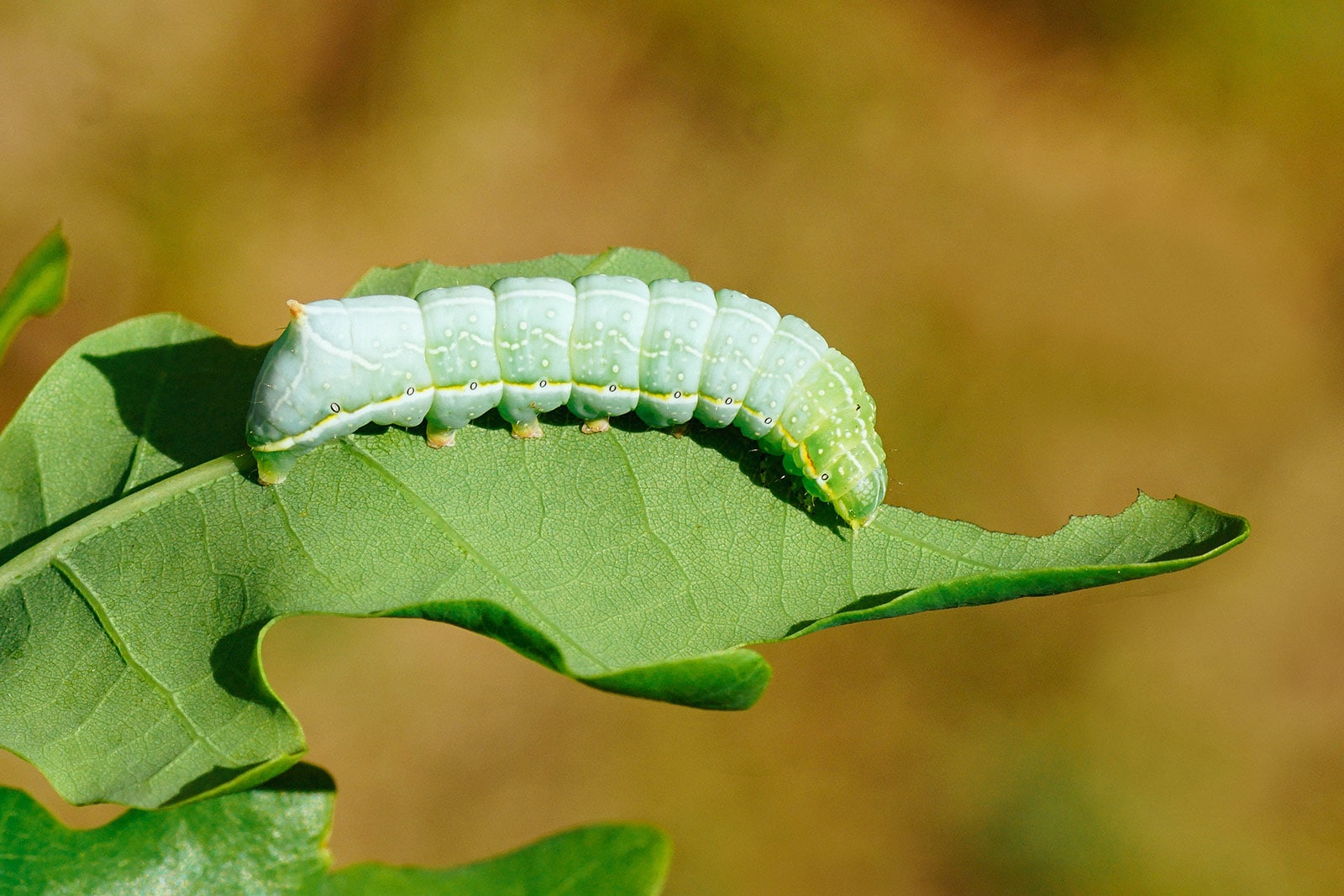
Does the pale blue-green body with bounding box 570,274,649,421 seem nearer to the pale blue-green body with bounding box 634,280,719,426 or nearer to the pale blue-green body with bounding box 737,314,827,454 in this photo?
the pale blue-green body with bounding box 634,280,719,426

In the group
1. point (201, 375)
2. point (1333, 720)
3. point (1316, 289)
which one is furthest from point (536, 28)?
point (1333, 720)

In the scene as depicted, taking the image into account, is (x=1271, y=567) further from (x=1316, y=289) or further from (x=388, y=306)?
(x=388, y=306)

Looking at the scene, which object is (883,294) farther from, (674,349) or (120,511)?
(120,511)

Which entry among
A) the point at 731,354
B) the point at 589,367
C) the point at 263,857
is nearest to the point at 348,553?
the point at 263,857

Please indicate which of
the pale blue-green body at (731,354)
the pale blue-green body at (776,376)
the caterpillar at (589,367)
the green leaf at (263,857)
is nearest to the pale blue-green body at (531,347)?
the caterpillar at (589,367)

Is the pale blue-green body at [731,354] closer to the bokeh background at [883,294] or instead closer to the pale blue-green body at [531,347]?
the pale blue-green body at [531,347]

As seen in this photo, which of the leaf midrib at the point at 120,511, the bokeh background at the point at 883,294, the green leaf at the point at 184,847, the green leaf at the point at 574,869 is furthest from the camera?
the bokeh background at the point at 883,294
